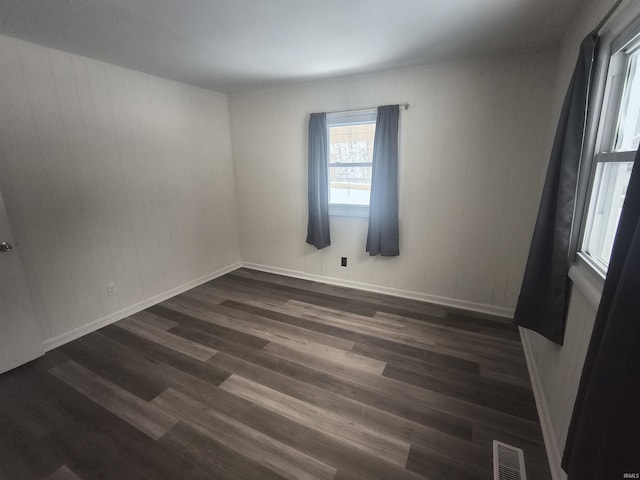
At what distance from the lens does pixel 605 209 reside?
1456mm

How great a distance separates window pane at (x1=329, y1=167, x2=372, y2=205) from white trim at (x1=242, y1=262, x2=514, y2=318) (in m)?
1.01

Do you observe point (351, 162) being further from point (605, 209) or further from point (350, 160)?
point (605, 209)

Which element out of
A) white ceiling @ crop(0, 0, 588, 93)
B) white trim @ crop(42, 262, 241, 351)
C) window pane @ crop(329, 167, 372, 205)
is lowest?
white trim @ crop(42, 262, 241, 351)

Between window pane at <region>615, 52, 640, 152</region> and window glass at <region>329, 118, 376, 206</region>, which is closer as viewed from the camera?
window pane at <region>615, 52, 640, 152</region>

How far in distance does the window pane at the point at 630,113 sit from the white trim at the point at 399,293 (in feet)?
6.28

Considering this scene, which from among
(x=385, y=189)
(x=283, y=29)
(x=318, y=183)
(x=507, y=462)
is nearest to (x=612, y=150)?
(x=507, y=462)

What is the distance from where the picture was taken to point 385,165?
3.01m

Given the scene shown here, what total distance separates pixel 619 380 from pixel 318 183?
296 centimetres

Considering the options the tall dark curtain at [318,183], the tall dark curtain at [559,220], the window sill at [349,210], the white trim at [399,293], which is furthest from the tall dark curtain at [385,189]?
the tall dark curtain at [559,220]

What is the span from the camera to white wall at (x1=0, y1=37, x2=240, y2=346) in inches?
87.3

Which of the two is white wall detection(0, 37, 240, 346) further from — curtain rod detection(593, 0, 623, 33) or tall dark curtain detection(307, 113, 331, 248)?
curtain rod detection(593, 0, 623, 33)

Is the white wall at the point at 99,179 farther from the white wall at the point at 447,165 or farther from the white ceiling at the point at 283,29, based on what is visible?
the white wall at the point at 447,165

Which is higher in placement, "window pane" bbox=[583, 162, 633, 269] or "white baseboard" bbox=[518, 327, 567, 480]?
"window pane" bbox=[583, 162, 633, 269]

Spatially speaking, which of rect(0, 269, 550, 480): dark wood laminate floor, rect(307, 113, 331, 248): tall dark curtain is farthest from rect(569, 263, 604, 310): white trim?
rect(307, 113, 331, 248): tall dark curtain
